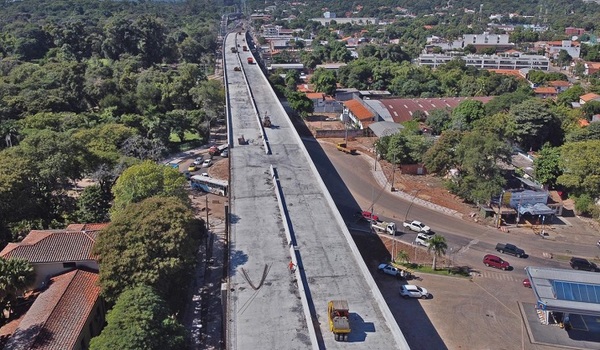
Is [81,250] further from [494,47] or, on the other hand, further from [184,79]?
[494,47]

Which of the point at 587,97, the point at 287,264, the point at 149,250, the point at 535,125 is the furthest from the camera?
the point at 587,97

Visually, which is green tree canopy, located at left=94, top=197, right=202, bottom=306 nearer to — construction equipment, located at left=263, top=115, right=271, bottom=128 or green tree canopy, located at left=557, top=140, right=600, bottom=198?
construction equipment, located at left=263, top=115, right=271, bottom=128

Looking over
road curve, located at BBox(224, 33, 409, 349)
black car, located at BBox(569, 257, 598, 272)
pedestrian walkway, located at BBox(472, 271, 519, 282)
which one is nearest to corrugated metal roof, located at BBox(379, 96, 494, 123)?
road curve, located at BBox(224, 33, 409, 349)

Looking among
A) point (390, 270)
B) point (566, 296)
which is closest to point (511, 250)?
point (566, 296)

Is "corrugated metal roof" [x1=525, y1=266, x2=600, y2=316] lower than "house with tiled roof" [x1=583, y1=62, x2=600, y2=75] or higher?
lower

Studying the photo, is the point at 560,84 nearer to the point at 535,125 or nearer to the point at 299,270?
the point at 535,125

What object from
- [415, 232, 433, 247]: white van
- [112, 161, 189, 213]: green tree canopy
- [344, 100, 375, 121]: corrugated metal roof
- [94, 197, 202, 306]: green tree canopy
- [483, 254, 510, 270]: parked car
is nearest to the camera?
[94, 197, 202, 306]: green tree canopy
